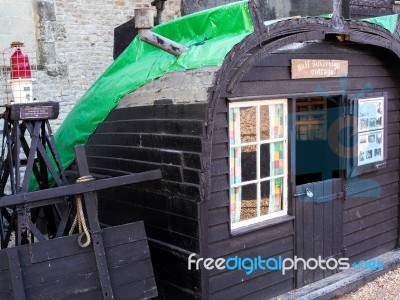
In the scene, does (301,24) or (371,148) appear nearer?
(301,24)

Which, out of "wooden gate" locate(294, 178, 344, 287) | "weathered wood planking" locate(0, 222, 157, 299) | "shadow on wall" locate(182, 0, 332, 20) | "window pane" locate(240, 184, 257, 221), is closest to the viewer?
"weathered wood planking" locate(0, 222, 157, 299)

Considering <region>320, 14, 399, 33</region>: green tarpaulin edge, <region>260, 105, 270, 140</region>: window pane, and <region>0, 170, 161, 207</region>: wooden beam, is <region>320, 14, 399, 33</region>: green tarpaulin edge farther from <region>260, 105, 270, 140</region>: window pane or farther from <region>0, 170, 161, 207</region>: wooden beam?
<region>0, 170, 161, 207</region>: wooden beam

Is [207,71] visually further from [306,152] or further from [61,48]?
[61,48]

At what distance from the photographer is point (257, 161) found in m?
5.04

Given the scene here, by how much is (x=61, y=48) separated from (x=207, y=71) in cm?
656

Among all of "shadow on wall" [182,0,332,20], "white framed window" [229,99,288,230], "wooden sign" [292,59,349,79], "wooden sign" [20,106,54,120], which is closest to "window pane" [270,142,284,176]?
"white framed window" [229,99,288,230]

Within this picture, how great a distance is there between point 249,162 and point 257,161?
96mm

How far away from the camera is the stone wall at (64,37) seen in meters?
9.57

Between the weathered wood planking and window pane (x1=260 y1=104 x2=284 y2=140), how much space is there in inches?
64.2

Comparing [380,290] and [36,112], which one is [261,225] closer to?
[380,290]

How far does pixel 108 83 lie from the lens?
577cm

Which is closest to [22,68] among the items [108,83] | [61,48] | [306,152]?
[108,83]

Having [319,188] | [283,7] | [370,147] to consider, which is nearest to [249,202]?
[319,188]

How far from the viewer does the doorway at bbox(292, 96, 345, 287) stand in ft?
18.1
